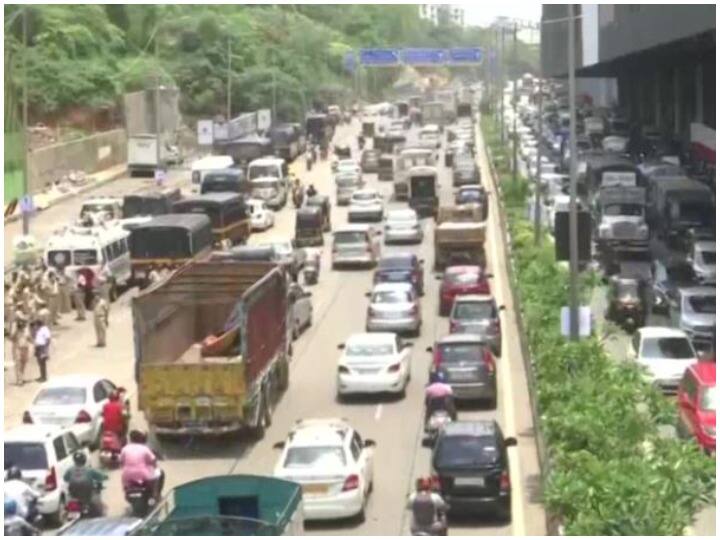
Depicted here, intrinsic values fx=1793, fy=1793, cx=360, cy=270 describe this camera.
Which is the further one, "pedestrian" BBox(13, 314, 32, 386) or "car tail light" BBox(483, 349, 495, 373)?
"pedestrian" BBox(13, 314, 32, 386)

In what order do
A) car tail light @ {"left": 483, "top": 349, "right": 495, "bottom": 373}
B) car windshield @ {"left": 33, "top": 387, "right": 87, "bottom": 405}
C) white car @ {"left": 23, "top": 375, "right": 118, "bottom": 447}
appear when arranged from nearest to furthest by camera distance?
white car @ {"left": 23, "top": 375, "right": 118, "bottom": 447} < car windshield @ {"left": 33, "top": 387, "right": 87, "bottom": 405} < car tail light @ {"left": 483, "top": 349, "right": 495, "bottom": 373}

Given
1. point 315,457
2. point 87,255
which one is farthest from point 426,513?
point 87,255

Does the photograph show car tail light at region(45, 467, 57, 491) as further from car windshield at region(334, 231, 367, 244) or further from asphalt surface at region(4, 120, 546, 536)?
car windshield at region(334, 231, 367, 244)

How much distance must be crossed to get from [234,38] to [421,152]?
37.1 m

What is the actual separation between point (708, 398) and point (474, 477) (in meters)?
4.78

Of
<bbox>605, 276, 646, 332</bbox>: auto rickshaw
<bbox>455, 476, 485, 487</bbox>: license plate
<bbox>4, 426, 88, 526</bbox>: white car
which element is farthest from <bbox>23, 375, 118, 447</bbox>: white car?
<bbox>605, 276, 646, 332</bbox>: auto rickshaw

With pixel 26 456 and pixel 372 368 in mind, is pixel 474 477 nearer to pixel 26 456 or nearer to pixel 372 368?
pixel 26 456

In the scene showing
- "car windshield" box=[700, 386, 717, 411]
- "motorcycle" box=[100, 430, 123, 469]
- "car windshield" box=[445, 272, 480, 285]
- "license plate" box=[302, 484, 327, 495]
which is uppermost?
"car windshield" box=[700, 386, 717, 411]

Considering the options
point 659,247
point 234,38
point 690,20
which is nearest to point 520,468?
point 690,20

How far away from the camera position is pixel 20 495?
19.6 metres

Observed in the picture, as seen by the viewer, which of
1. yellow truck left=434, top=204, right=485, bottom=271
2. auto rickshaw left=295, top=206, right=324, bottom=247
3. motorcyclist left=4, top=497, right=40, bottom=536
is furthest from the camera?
auto rickshaw left=295, top=206, right=324, bottom=247

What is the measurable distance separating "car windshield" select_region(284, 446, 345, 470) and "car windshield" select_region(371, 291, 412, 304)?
54.6 ft

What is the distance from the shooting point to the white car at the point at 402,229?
55281mm

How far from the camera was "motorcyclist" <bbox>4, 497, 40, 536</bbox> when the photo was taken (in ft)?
61.3
